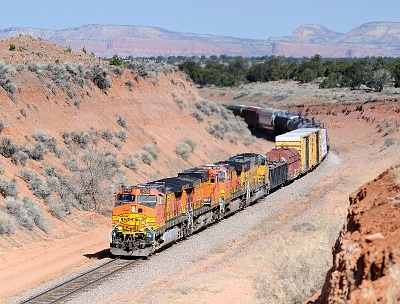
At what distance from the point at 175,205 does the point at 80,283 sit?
6.88 metres

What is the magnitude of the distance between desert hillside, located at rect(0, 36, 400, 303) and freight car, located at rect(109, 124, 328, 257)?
721 mm

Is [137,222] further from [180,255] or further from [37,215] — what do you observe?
Result: [37,215]

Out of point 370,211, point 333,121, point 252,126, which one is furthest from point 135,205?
point 333,121

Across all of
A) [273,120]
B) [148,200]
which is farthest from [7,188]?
[273,120]

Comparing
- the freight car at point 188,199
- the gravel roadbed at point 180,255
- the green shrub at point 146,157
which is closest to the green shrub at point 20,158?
the freight car at point 188,199

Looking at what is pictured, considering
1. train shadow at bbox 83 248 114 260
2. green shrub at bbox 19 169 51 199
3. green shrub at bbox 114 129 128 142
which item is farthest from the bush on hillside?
green shrub at bbox 114 129 128 142

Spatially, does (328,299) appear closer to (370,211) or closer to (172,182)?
(370,211)

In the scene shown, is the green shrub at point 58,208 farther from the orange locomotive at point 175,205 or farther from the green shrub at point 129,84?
the green shrub at point 129,84

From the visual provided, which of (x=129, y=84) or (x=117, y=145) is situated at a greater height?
(x=129, y=84)

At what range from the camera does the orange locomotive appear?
25.5 meters

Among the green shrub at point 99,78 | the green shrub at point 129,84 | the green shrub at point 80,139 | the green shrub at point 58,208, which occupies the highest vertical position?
the green shrub at point 99,78

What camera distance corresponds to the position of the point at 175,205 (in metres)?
27.9

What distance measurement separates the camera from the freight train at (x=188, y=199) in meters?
25.5

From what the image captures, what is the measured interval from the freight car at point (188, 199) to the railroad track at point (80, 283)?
0.89 m
